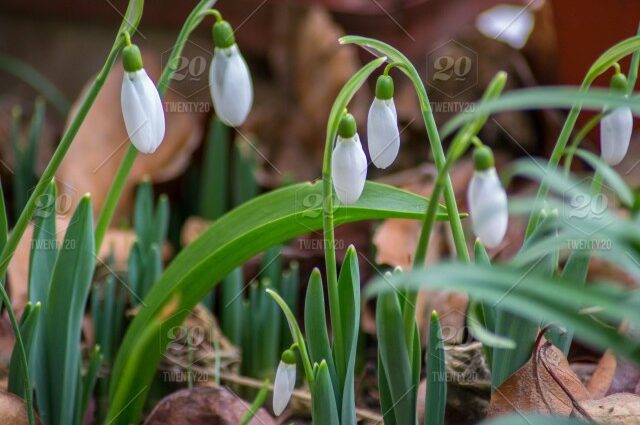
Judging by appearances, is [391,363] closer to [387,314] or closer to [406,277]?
[387,314]

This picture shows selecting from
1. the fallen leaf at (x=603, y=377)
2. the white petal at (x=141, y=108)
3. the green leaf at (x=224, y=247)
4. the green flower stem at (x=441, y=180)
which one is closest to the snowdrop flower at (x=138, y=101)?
the white petal at (x=141, y=108)

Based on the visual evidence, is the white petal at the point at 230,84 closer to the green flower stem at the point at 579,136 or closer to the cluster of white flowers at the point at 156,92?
the cluster of white flowers at the point at 156,92

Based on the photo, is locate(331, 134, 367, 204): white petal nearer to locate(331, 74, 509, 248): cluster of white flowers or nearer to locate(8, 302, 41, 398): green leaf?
locate(331, 74, 509, 248): cluster of white flowers

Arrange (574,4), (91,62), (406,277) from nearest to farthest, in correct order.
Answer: (406,277) < (574,4) < (91,62)

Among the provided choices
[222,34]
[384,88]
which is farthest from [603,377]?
[222,34]

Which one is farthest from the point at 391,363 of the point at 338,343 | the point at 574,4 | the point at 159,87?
the point at 574,4

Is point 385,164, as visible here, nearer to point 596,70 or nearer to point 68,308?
point 596,70
